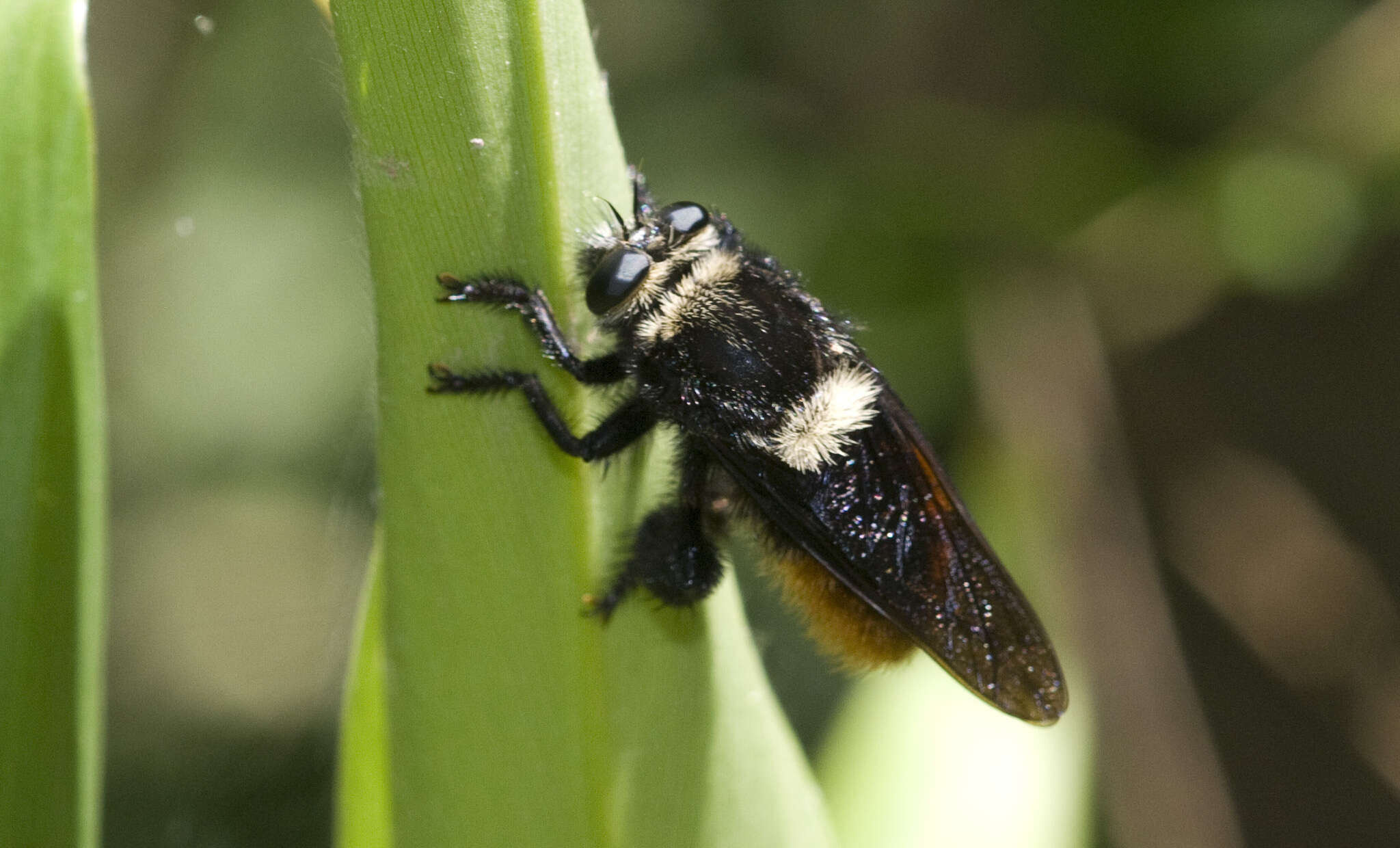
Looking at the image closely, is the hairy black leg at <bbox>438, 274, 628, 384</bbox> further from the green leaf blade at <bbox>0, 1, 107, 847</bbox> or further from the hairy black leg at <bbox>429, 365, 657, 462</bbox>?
the green leaf blade at <bbox>0, 1, 107, 847</bbox>

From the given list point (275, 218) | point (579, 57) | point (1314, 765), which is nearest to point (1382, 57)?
point (1314, 765)

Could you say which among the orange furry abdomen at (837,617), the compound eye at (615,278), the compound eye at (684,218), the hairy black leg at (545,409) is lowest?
the orange furry abdomen at (837,617)

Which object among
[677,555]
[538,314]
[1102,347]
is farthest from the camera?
[1102,347]

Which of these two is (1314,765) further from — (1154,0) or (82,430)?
→ (82,430)

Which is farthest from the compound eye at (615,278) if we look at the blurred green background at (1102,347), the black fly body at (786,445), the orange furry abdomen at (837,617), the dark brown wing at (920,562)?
the blurred green background at (1102,347)

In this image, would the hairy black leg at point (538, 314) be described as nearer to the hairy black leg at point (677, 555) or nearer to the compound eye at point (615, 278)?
the compound eye at point (615, 278)

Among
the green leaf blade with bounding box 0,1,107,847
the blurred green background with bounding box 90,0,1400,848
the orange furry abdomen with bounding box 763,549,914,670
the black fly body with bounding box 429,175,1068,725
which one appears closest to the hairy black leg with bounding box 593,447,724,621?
the black fly body with bounding box 429,175,1068,725

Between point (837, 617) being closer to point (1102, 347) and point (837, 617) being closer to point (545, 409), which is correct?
point (545, 409)

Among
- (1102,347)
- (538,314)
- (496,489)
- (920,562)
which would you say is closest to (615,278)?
(538,314)
